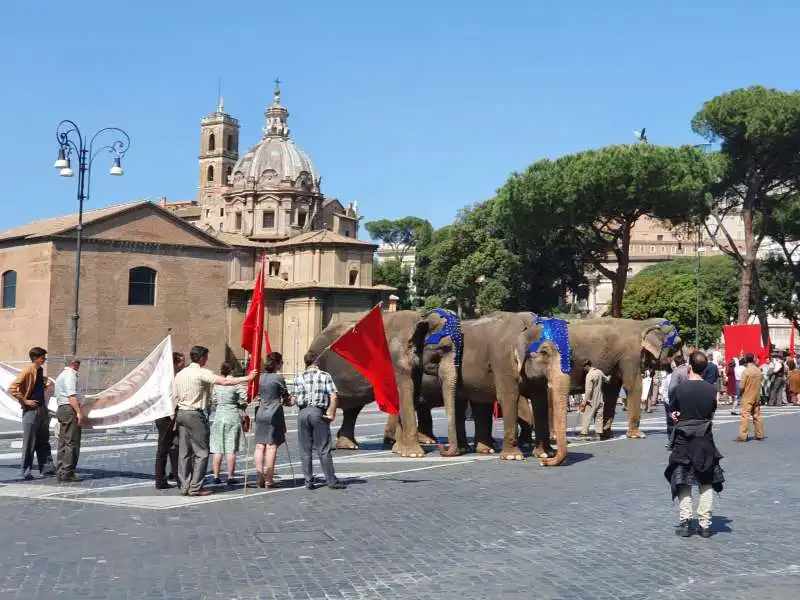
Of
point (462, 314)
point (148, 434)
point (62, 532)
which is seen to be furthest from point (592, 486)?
point (462, 314)

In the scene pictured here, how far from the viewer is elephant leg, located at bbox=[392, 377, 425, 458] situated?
1727 centimetres

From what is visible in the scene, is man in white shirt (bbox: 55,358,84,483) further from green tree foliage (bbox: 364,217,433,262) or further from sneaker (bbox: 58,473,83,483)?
green tree foliage (bbox: 364,217,433,262)

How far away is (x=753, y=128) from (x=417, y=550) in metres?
44.1

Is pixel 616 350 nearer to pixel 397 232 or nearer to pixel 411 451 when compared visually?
pixel 411 451

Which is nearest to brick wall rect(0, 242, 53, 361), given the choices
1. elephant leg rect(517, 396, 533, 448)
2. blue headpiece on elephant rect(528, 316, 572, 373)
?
elephant leg rect(517, 396, 533, 448)

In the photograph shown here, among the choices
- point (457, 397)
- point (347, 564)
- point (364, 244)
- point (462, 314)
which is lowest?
point (347, 564)

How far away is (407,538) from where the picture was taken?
9805 mm

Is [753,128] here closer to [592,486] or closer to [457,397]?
[457,397]

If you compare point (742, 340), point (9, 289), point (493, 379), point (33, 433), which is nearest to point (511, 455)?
point (493, 379)

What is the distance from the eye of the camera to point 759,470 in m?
15.6

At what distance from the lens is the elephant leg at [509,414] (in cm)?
1667

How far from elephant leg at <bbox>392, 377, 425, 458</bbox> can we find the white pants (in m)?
7.63

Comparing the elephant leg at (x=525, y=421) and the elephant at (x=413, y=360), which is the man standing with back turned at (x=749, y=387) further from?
the elephant at (x=413, y=360)

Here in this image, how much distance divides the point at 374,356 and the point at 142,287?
120ft
